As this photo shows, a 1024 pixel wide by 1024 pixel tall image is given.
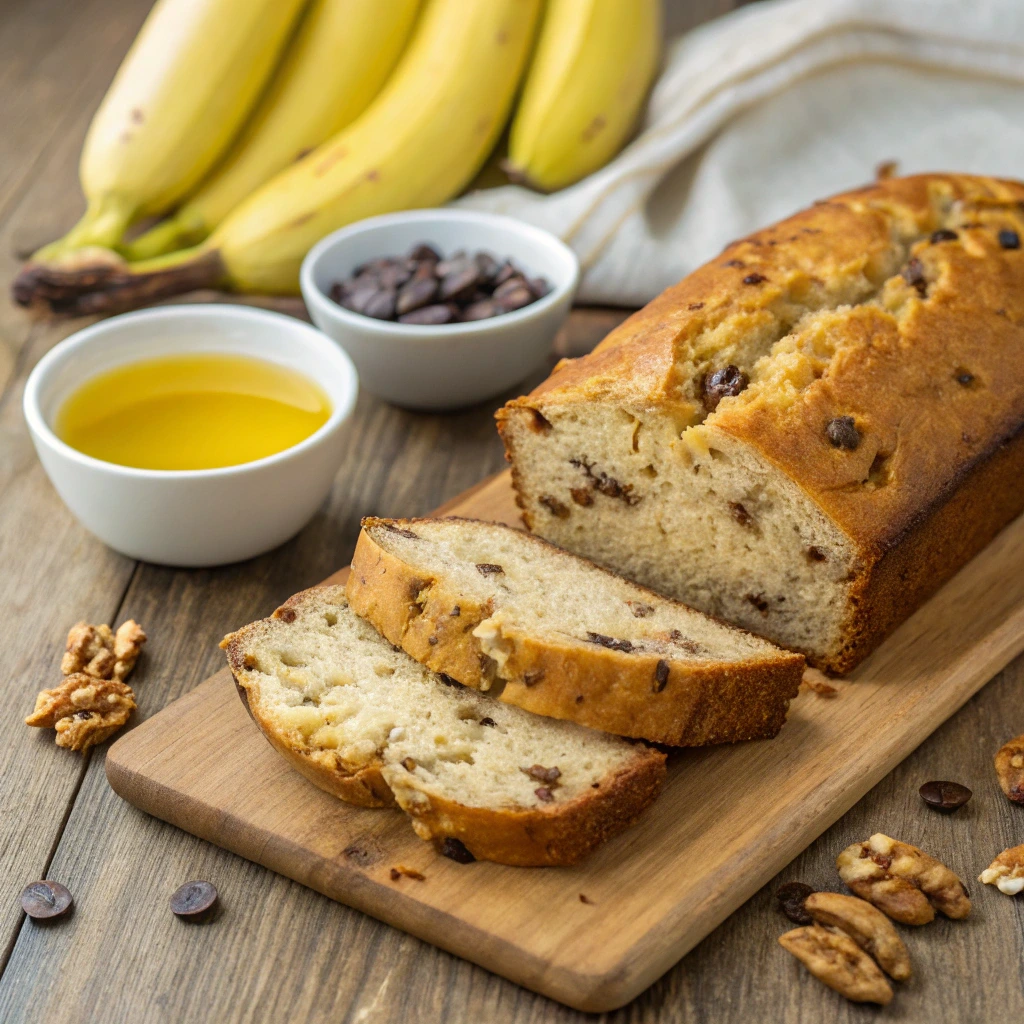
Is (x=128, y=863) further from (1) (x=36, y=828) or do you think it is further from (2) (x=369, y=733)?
(2) (x=369, y=733)

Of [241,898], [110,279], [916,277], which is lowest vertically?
[110,279]

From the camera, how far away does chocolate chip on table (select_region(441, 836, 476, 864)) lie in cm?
221

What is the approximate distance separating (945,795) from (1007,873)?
0.66 ft

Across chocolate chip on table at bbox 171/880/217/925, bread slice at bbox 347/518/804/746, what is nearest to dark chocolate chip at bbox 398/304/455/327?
Result: bread slice at bbox 347/518/804/746

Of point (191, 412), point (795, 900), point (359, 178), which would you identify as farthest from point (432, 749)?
point (359, 178)

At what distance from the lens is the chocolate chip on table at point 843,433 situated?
2.63m

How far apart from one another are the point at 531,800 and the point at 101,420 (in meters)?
1.59

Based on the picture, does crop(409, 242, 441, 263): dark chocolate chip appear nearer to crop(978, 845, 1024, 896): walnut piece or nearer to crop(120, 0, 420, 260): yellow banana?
crop(120, 0, 420, 260): yellow banana

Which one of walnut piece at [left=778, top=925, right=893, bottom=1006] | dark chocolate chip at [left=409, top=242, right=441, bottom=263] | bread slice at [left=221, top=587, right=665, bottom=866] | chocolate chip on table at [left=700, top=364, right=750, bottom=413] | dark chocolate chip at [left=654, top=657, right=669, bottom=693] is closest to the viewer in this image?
walnut piece at [left=778, top=925, right=893, bottom=1006]

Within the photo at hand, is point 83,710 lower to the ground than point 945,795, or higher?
lower

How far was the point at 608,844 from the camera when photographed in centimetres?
227

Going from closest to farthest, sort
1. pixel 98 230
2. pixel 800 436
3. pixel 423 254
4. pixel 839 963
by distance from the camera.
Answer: pixel 839 963 → pixel 800 436 → pixel 423 254 → pixel 98 230

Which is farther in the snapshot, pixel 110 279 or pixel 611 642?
pixel 110 279

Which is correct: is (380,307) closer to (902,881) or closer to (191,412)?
(191,412)
